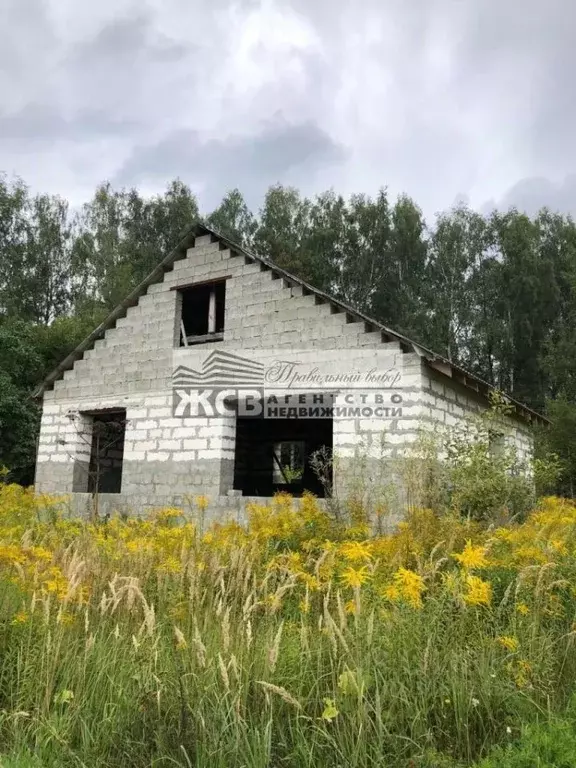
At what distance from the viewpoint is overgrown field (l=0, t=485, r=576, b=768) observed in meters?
2.83

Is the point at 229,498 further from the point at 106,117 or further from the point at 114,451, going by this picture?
the point at 106,117

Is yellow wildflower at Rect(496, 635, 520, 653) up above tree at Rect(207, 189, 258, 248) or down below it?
below

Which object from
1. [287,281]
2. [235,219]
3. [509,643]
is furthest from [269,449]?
[235,219]

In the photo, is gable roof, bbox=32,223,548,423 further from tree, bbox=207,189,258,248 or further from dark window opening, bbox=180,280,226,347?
tree, bbox=207,189,258,248

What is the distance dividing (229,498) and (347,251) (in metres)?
23.1

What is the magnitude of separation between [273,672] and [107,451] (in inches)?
508

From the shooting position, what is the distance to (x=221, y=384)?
37.8 feet

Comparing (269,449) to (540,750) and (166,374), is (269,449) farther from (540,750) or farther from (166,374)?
(540,750)

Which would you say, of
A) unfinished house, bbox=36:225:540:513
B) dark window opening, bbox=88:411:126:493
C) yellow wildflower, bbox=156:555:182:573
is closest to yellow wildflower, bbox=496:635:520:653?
yellow wildflower, bbox=156:555:182:573

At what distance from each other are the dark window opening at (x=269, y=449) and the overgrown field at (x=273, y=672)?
1140 centimetres

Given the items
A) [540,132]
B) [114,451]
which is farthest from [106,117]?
[540,132]

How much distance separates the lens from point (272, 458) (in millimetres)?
16797

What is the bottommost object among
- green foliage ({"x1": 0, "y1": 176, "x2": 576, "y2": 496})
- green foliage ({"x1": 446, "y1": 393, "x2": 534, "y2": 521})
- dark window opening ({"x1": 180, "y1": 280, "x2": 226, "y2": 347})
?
green foliage ({"x1": 446, "y1": 393, "x2": 534, "y2": 521})

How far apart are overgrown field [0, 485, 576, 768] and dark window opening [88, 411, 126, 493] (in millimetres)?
10044
